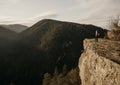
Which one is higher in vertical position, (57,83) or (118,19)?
(118,19)

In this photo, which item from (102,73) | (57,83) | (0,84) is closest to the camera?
(102,73)

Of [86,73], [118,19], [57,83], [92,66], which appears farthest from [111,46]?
[57,83]

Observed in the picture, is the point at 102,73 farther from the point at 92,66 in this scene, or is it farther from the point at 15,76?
the point at 15,76

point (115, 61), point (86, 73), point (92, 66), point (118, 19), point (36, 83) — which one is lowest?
point (36, 83)

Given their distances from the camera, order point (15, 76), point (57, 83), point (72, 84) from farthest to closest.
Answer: point (15, 76), point (57, 83), point (72, 84)

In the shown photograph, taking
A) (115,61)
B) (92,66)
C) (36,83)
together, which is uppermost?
(115,61)

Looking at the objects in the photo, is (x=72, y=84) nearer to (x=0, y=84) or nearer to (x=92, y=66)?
(x=92, y=66)

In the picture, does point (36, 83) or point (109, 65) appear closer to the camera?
point (109, 65)

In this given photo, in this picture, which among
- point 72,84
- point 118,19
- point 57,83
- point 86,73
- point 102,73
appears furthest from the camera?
point 57,83

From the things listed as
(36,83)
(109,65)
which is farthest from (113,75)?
(36,83)
